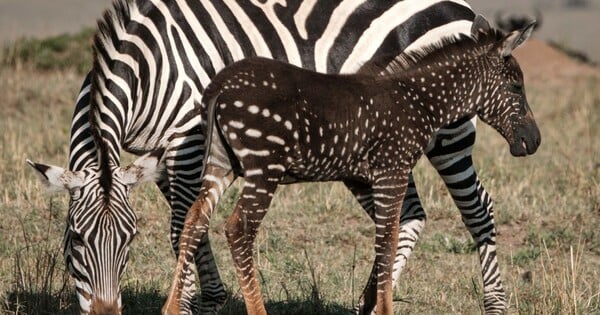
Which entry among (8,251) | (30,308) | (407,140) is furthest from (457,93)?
(8,251)

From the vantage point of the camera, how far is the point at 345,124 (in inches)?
243

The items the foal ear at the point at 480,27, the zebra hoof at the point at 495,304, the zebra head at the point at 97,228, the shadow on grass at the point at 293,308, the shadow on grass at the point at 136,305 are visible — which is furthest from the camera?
the zebra hoof at the point at 495,304

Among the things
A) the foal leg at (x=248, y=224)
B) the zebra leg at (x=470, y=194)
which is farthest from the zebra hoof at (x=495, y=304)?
the foal leg at (x=248, y=224)

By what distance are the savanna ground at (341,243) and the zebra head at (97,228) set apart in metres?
1.48

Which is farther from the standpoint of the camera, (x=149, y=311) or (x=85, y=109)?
(x=149, y=311)

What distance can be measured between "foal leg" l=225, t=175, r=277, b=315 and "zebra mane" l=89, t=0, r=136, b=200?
2.44 feet

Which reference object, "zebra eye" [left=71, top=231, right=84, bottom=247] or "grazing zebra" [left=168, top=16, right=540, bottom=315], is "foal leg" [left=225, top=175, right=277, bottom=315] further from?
"zebra eye" [left=71, top=231, right=84, bottom=247]

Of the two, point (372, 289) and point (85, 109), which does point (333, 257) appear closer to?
point (372, 289)

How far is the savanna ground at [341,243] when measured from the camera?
7680mm

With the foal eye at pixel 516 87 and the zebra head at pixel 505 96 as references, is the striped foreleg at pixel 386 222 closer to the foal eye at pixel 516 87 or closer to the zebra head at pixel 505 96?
the zebra head at pixel 505 96

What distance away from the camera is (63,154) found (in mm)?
11945

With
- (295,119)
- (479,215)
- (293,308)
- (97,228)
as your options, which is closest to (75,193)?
(97,228)

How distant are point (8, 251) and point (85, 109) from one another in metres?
2.53

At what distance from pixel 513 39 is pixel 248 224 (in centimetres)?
222
